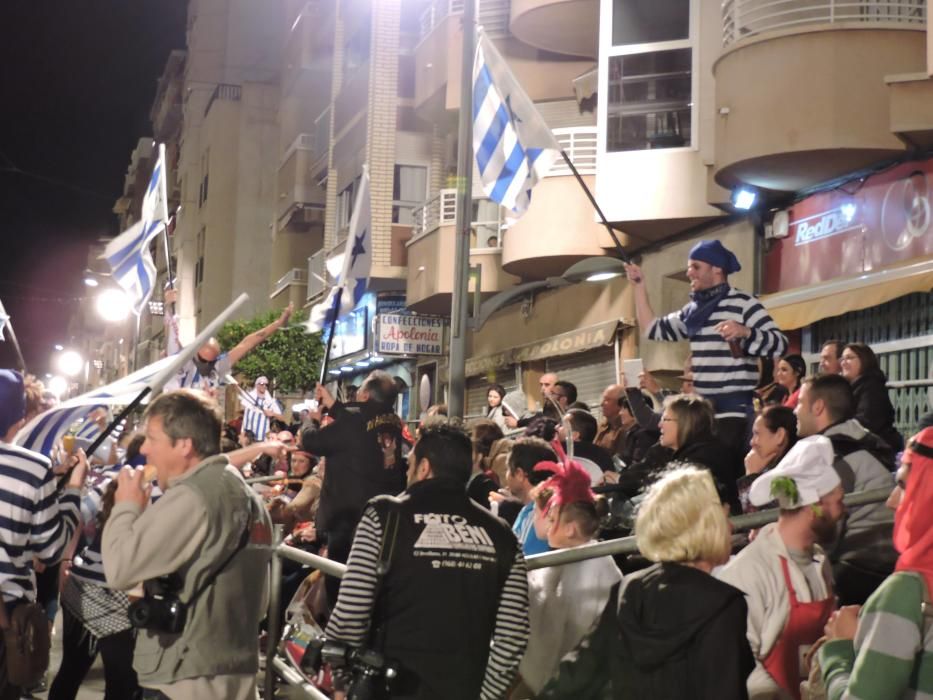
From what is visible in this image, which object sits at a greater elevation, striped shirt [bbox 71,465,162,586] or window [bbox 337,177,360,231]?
window [bbox 337,177,360,231]

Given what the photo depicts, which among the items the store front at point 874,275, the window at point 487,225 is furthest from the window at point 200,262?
the store front at point 874,275

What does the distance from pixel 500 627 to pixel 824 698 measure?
1.44 m

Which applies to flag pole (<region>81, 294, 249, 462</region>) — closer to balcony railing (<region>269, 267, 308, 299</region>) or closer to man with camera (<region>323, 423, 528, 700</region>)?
man with camera (<region>323, 423, 528, 700</region>)

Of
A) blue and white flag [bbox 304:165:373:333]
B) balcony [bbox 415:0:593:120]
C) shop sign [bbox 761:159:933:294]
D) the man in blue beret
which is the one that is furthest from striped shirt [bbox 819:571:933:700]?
balcony [bbox 415:0:593:120]

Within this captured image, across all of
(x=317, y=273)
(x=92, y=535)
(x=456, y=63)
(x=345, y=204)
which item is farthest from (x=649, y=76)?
(x=317, y=273)

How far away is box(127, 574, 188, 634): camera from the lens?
545 cm

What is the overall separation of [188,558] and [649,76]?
16.2 m

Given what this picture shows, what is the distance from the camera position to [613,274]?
2186 centimetres

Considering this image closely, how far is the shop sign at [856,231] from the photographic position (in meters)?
14.3

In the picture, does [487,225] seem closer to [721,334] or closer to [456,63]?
[456,63]

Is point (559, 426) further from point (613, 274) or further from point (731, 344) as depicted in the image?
point (613, 274)

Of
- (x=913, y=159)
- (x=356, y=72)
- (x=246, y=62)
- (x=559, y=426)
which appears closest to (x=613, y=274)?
(x=913, y=159)

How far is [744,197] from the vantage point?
17.2 meters

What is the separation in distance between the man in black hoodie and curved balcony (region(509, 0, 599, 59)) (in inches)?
548
